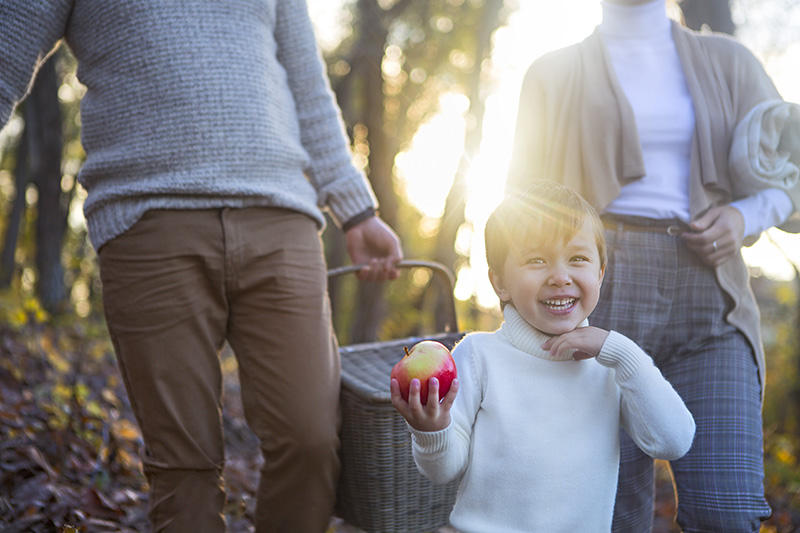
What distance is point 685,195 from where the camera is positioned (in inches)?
80.8

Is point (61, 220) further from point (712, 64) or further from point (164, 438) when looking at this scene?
point (712, 64)

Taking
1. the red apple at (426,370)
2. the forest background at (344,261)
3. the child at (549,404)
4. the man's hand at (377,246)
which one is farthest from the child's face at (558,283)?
the forest background at (344,261)

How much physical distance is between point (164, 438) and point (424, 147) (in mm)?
13763

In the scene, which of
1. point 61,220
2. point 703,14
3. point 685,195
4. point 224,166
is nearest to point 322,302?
point 224,166

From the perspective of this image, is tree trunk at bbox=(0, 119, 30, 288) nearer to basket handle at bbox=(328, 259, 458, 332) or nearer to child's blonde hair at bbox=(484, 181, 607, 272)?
basket handle at bbox=(328, 259, 458, 332)

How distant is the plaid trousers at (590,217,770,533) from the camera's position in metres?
1.89

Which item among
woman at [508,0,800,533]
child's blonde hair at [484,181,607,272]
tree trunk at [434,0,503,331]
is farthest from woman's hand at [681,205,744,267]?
tree trunk at [434,0,503,331]

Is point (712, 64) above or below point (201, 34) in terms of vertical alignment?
below

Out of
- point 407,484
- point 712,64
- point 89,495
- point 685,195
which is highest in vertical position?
point 712,64

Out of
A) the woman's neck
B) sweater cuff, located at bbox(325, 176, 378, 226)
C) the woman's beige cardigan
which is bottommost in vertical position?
sweater cuff, located at bbox(325, 176, 378, 226)

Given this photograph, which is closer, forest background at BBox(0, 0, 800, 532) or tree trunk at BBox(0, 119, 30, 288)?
forest background at BBox(0, 0, 800, 532)

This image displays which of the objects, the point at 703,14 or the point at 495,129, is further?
the point at 495,129

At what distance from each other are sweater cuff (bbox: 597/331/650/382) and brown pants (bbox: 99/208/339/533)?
987 mm

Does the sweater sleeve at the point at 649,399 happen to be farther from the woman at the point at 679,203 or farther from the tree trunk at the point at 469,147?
the tree trunk at the point at 469,147
